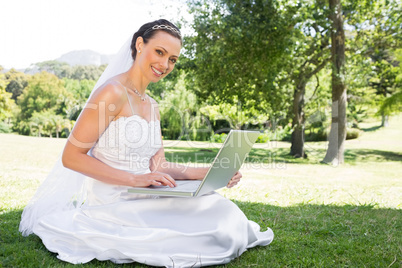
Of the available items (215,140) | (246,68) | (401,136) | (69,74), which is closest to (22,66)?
(69,74)

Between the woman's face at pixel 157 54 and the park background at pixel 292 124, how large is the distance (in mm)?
1576

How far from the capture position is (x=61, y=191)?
3477 mm

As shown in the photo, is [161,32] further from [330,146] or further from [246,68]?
[330,146]

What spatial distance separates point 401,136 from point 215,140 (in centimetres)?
1318

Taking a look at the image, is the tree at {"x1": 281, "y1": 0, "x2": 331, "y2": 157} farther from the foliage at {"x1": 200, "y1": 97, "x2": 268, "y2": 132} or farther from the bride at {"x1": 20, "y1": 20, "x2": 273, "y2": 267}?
the bride at {"x1": 20, "y1": 20, "x2": 273, "y2": 267}

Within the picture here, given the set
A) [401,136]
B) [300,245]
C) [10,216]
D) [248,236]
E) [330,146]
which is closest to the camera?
[248,236]

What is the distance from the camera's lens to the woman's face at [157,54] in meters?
2.89

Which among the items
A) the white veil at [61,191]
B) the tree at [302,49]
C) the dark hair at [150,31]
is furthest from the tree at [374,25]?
the dark hair at [150,31]

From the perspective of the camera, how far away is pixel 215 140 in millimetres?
28078

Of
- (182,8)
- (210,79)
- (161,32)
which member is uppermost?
(182,8)

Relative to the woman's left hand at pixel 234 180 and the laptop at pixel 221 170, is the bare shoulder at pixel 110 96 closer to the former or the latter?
the laptop at pixel 221 170

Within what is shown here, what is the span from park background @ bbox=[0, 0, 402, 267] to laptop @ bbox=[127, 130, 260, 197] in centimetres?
70

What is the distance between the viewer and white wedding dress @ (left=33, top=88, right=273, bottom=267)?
2.58 metres

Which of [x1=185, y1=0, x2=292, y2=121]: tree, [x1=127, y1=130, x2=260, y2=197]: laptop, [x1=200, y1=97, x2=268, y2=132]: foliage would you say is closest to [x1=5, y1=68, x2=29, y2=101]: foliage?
[x1=200, y1=97, x2=268, y2=132]: foliage
